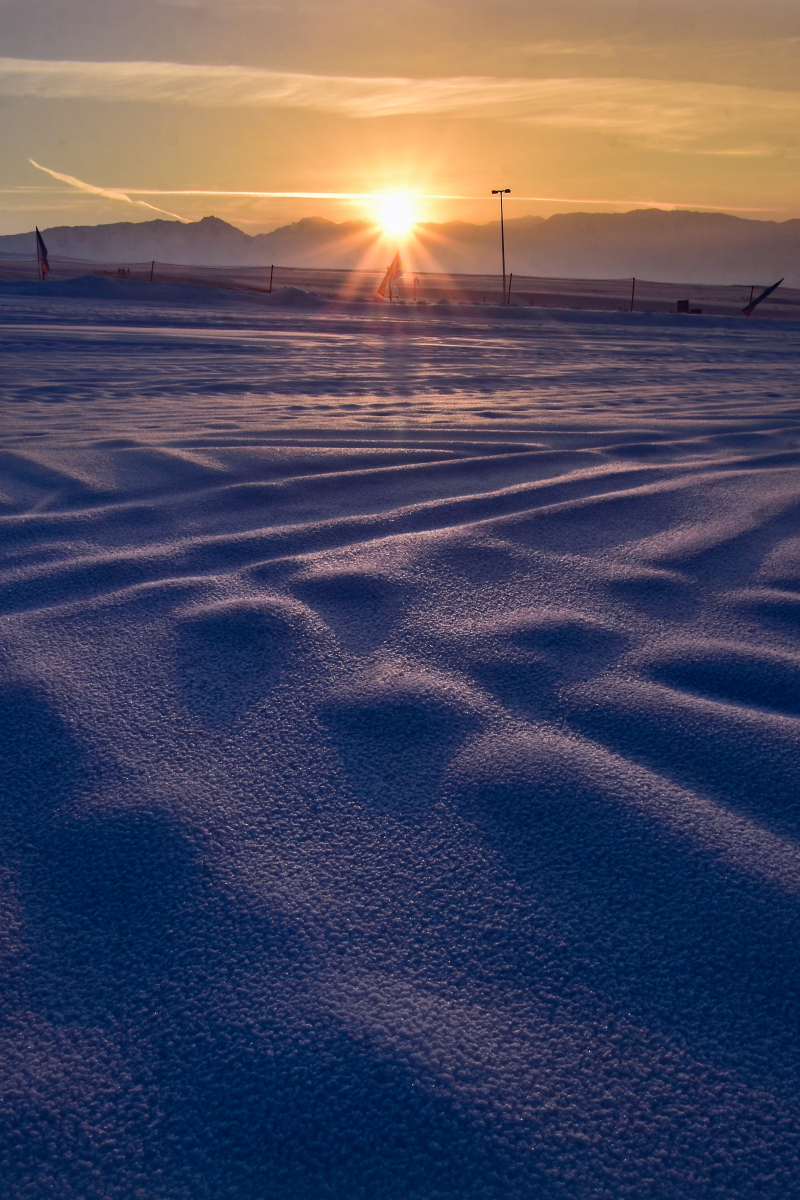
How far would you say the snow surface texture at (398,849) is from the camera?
0.72m

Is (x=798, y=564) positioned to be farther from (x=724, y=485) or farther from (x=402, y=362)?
(x=402, y=362)

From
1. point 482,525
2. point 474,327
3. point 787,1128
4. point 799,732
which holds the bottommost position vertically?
point 787,1128

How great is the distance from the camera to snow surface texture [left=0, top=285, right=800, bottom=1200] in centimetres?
72

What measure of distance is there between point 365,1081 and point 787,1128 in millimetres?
372

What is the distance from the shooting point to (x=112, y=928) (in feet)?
3.03

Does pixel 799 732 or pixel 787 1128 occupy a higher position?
pixel 799 732

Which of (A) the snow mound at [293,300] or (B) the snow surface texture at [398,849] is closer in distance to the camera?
(B) the snow surface texture at [398,849]

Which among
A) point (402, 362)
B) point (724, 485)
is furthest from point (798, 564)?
point (402, 362)

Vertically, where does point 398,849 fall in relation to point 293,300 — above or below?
below

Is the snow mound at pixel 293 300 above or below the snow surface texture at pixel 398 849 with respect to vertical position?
above

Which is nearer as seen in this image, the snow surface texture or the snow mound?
the snow surface texture

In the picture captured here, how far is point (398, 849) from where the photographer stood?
1.06m

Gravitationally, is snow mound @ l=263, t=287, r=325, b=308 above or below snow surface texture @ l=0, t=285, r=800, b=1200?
above

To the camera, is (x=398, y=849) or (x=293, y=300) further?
(x=293, y=300)
